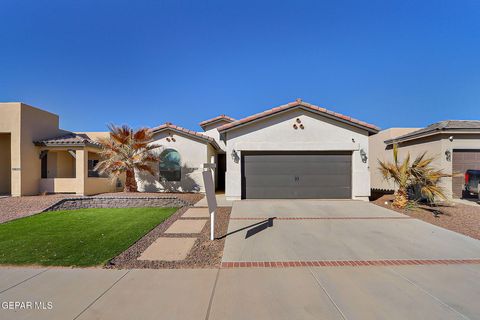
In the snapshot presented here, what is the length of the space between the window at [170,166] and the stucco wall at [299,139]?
4.43m

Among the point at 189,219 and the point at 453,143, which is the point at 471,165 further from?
the point at 189,219

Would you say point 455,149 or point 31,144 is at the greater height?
point 31,144

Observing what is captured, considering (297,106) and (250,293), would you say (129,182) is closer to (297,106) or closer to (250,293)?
(297,106)

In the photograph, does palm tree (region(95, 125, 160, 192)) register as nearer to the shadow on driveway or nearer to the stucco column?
the stucco column

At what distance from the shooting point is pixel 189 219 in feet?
25.0

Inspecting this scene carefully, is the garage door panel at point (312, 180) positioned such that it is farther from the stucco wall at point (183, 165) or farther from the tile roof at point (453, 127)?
the tile roof at point (453, 127)

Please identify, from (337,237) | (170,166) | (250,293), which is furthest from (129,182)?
(250,293)

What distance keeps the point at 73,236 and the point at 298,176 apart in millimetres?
9420

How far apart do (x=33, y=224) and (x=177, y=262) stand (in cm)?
620

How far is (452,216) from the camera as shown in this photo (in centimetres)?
795

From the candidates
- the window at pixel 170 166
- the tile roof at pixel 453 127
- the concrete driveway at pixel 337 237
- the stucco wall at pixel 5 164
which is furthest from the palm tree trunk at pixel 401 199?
the stucco wall at pixel 5 164

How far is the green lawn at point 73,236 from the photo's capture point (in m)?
4.49

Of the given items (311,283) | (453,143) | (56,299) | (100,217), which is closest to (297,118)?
(453,143)

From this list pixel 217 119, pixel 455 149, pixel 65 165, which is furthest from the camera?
pixel 217 119
